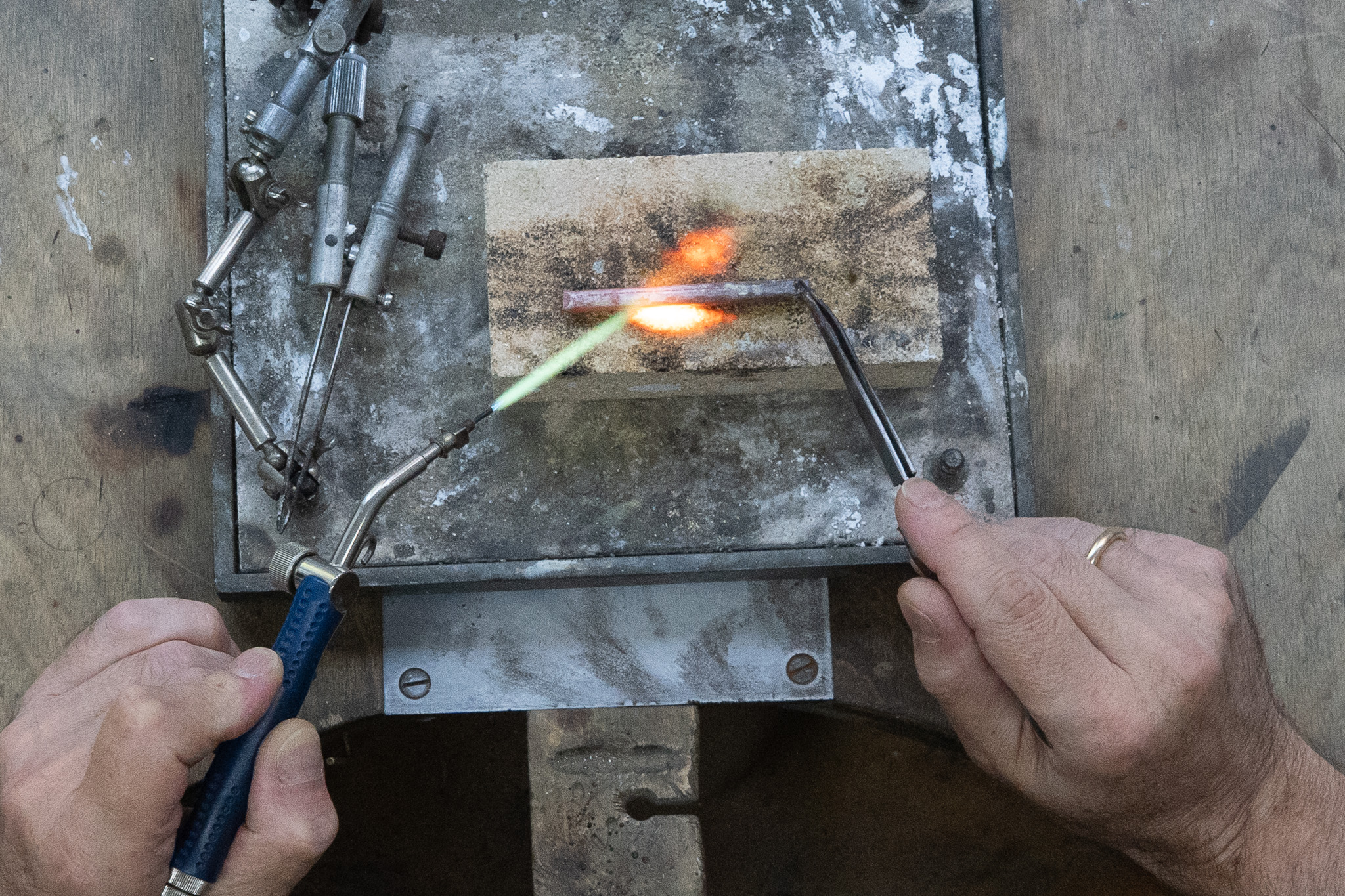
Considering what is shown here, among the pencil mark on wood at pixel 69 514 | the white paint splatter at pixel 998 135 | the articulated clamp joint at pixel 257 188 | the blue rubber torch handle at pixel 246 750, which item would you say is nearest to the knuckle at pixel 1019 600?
the white paint splatter at pixel 998 135

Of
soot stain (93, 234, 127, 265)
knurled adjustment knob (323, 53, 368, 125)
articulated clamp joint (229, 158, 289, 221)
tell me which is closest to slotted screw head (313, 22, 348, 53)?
knurled adjustment knob (323, 53, 368, 125)

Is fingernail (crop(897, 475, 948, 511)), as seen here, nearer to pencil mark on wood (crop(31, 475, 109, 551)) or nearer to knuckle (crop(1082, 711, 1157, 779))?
knuckle (crop(1082, 711, 1157, 779))

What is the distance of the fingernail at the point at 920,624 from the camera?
984 mm

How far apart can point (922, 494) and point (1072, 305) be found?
0.43 metres

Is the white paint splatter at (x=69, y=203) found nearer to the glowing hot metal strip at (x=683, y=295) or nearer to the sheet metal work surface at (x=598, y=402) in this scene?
the sheet metal work surface at (x=598, y=402)

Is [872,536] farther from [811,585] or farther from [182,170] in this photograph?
[182,170]

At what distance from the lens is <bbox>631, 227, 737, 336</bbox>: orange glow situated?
1056mm

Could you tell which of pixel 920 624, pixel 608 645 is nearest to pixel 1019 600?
pixel 920 624

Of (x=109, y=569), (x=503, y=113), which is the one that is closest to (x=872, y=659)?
(x=503, y=113)

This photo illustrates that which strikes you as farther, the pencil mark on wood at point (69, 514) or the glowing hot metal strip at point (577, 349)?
the pencil mark on wood at point (69, 514)

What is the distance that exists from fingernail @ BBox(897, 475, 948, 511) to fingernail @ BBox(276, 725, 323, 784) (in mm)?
601

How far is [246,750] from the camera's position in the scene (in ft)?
3.00

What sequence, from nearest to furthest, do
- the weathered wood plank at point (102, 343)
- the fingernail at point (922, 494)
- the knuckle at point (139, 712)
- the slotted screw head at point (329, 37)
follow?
the knuckle at point (139, 712), the fingernail at point (922, 494), the slotted screw head at point (329, 37), the weathered wood plank at point (102, 343)

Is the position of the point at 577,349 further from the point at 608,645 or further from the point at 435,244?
the point at 608,645
